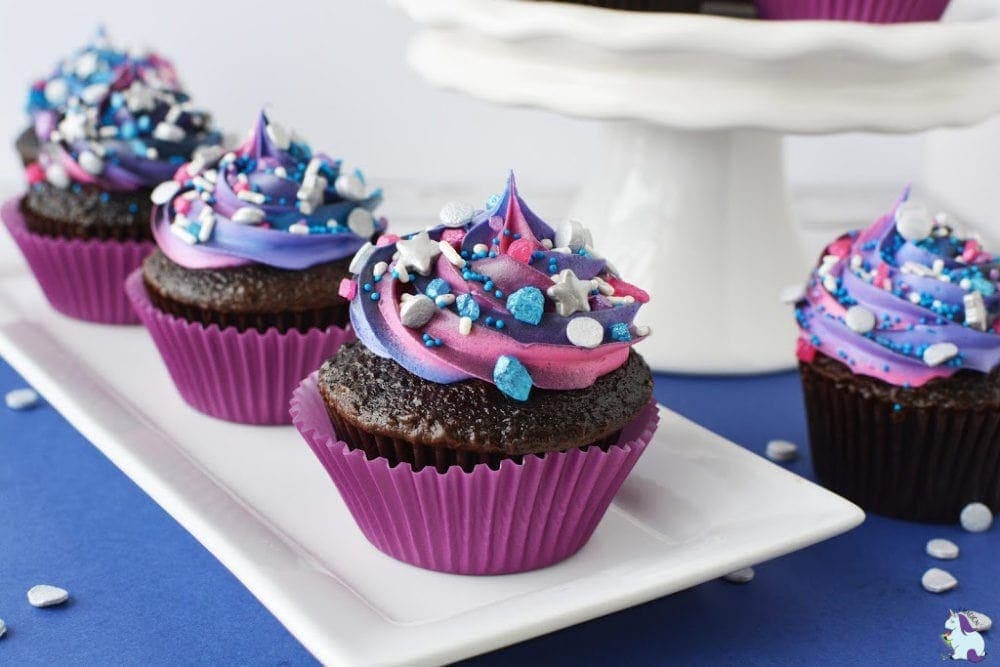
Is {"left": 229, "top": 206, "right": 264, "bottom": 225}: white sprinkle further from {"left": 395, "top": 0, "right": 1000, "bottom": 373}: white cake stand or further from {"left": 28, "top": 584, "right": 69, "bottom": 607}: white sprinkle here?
{"left": 28, "top": 584, "right": 69, "bottom": 607}: white sprinkle

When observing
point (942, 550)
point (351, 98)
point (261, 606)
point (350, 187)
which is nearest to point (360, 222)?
point (350, 187)

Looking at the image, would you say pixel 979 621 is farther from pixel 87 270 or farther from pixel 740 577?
pixel 87 270

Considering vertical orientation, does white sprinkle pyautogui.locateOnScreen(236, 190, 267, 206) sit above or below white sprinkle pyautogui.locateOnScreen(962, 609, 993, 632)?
above

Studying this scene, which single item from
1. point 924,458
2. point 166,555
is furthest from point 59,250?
point 924,458

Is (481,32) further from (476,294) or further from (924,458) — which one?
(924,458)

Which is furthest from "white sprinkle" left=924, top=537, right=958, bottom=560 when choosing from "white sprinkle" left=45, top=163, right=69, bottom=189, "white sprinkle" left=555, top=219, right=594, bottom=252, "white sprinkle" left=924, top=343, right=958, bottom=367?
"white sprinkle" left=45, top=163, right=69, bottom=189

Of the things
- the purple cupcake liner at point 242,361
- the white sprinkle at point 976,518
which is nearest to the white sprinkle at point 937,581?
the white sprinkle at point 976,518

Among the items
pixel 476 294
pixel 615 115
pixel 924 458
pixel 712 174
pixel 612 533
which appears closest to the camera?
pixel 476 294
